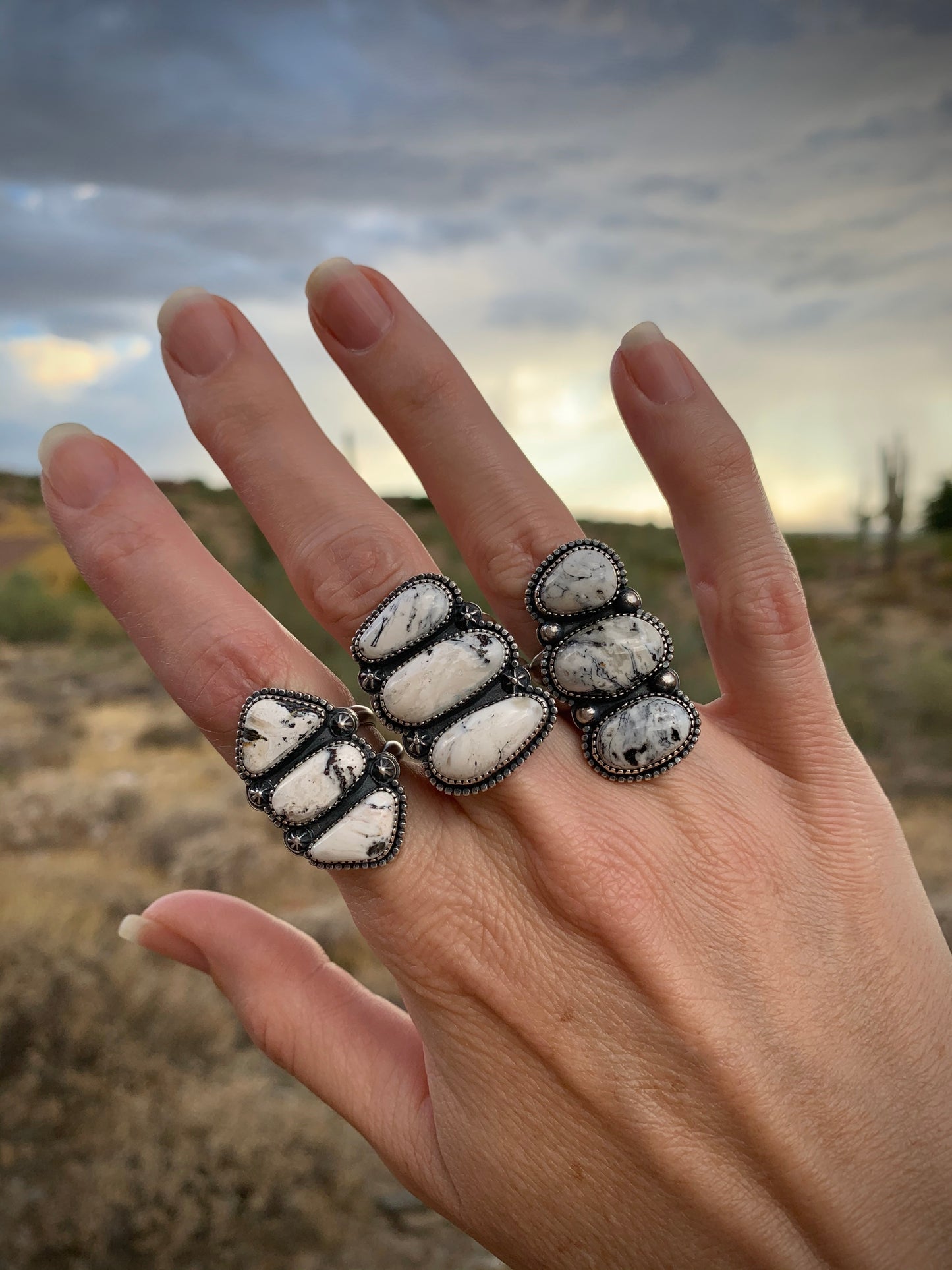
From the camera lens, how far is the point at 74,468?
4.75ft

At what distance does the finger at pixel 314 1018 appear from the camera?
146cm

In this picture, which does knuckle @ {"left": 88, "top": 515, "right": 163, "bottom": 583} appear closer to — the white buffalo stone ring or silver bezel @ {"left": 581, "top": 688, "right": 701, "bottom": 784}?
the white buffalo stone ring

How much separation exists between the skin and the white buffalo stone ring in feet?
0.24

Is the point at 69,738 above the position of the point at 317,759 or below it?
above

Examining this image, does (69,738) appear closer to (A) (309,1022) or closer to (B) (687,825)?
(A) (309,1022)

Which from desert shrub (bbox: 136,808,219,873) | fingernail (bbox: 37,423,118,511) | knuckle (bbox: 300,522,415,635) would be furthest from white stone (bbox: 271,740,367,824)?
desert shrub (bbox: 136,808,219,873)

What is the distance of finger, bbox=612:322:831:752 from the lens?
57.7 inches

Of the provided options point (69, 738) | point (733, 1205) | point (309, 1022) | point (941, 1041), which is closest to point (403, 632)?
point (309, 1022)

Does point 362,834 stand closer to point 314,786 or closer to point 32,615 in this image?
point 314,786

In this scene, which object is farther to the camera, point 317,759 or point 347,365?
point 347,365

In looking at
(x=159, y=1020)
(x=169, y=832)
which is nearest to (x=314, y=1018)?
(x=159, y=1020)

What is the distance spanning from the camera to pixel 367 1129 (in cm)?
149

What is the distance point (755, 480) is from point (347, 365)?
28.7 inches

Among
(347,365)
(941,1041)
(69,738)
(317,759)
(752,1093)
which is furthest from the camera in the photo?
(69,738)
